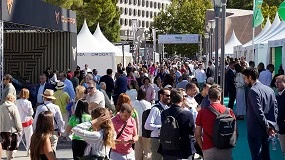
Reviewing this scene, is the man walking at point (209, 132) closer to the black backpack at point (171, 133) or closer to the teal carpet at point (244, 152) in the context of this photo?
the black backpack at point (171, 133)

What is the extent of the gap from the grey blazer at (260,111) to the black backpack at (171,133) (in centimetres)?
153

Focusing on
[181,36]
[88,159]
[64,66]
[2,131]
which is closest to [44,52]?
[64,66]

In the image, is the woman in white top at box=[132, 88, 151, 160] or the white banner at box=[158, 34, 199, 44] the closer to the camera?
the woman in white top at box=[132, 88, 151, 160]

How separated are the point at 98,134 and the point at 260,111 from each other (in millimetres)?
3202

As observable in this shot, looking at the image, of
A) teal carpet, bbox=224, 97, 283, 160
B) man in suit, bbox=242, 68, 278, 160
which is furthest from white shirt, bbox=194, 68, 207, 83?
man in suit, bbox=242, 68, 278, 160

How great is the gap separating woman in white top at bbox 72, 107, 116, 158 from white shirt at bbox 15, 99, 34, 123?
5204 millimetres

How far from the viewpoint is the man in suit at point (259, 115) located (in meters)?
8.85

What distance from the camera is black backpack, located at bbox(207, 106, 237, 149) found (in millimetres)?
7395

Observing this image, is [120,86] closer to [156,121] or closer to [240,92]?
[240,92]

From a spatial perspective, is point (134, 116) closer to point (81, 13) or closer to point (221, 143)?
point (221, 143)

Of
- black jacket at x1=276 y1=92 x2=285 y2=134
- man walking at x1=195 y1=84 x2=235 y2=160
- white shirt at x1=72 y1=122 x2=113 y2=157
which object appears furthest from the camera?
black jacket at x1=276 y1=92 x2=285 y2=134

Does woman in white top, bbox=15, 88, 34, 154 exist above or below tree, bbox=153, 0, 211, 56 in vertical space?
below

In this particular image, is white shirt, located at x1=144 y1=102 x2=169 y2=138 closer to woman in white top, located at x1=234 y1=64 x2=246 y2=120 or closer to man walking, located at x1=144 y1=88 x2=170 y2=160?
man walking, located at x1=144 y1=88 x2=170 y2=160

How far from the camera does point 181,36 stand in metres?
65.2
